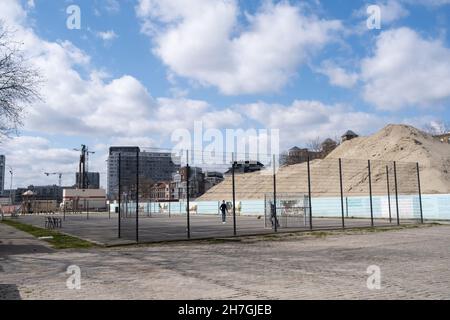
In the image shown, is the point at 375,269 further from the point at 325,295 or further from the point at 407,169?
the point at 407,169

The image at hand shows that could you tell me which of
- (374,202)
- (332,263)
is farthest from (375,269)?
(374,202)

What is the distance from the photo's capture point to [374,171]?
6675 cm

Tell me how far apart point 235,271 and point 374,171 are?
59700 millimetres

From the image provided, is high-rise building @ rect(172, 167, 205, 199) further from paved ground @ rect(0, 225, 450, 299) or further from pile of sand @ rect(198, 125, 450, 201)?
paved ground @ rect(0, 225, 450, 299)

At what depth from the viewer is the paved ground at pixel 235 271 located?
850 centimetres

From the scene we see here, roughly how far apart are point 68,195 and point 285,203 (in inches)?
3159

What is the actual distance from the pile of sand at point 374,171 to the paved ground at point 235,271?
3682cm

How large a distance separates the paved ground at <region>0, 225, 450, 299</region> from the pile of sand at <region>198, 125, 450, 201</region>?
121 ft
